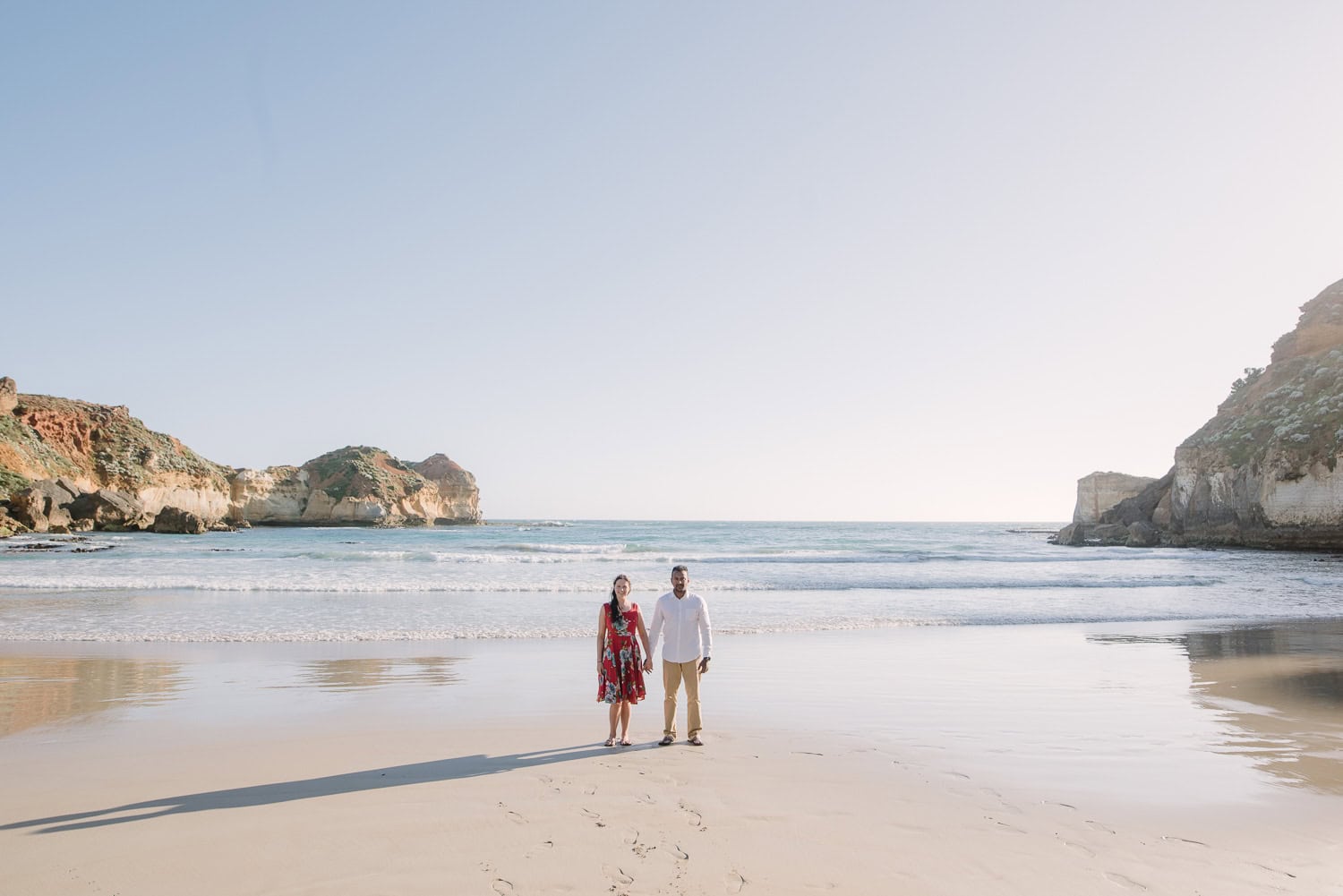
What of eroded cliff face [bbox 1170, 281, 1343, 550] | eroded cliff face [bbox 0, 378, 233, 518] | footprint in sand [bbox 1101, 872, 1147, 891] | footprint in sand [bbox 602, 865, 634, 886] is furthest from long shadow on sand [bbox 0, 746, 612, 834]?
eroded cliff face [bbox 0, 378, 233, 518]

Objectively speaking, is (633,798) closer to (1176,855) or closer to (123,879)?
(123,879)

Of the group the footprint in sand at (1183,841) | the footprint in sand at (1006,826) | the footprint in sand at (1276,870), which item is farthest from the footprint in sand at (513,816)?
the footprint in sand at (1276,870)

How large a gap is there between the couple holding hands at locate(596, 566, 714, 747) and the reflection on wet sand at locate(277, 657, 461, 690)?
3224mm

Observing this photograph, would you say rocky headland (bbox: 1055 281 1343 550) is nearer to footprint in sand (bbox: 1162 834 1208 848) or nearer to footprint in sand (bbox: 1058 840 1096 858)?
footprint in sand (bbox: 1162 834 1208 848)

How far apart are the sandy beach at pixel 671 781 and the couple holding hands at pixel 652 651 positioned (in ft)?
1.06

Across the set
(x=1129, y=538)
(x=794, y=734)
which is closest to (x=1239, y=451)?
(x=1129, y=538)

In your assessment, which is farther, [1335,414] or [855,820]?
[1335,414]

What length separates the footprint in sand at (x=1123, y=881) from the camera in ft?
11.7

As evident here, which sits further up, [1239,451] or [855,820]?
[1239,451]

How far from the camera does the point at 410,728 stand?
656 cm

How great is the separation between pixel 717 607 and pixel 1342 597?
16003 mm

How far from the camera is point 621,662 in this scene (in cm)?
632

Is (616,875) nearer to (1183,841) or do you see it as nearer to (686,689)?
(686,689)

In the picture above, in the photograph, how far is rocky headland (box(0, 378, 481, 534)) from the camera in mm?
45156
